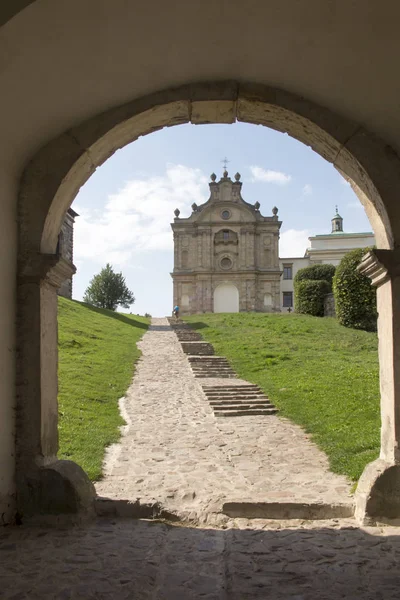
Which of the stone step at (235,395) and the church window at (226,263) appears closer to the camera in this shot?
the stone step at (235,395)

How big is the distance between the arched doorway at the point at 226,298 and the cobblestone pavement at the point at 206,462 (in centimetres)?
3275

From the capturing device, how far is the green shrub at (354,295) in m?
20.8

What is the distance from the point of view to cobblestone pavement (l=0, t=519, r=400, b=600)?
322 centimetres

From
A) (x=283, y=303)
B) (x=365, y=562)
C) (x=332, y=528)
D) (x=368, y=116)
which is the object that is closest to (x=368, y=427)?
(x=332, y=528)

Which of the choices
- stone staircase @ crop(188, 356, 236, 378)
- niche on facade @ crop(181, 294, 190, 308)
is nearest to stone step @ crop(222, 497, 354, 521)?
stone staircase @ crop(188, 356, 236, 378)

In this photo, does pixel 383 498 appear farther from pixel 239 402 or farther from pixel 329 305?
pixel 329 305

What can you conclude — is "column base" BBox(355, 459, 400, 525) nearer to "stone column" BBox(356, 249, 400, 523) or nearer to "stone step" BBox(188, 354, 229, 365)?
"stone column" BBox(356, 249, 400, 523)

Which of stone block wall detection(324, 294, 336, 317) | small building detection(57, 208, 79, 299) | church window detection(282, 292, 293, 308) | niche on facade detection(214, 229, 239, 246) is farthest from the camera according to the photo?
church window detection(282, 292, 293, 308)

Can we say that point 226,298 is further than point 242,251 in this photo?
No

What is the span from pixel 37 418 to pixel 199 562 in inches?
72.6

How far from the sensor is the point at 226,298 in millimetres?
44875

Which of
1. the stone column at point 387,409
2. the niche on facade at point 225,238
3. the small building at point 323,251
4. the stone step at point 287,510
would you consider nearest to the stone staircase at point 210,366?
the stone step at point 287,510

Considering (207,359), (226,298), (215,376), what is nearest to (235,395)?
(215,376)

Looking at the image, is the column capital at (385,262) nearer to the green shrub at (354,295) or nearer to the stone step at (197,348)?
the stone step at (197,348)
